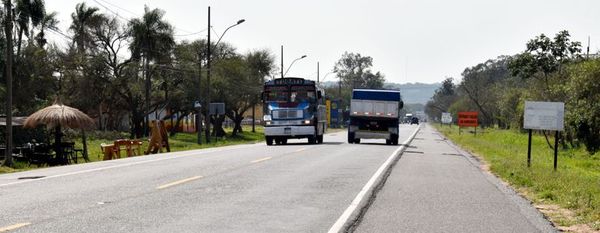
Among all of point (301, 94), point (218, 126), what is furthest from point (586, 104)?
point (218, 126)

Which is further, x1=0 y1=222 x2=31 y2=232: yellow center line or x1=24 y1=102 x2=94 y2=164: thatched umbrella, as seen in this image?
x1=24 y1=102 x2=94 y2=164: thatched umbrella

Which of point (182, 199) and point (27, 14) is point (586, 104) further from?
point (27, 14)

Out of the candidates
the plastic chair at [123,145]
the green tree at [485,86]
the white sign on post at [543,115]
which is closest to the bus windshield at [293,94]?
the plastic chair at [123,145]

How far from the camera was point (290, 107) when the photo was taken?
3753cm

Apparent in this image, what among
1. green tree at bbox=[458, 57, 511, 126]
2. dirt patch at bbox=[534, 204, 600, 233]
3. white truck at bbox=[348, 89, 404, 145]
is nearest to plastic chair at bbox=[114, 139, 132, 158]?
white truck at bbox=[348, 89, 404, 145]

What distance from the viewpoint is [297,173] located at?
1820 centimetres

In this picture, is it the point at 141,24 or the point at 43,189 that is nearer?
the point at 43,189

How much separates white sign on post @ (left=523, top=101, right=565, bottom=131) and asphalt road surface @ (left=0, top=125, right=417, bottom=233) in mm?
5316

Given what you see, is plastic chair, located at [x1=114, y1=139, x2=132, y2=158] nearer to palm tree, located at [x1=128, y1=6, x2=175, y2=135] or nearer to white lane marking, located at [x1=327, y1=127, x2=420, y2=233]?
white lane marking, located at [x1=327, y1=127, x2=420, y2=233]

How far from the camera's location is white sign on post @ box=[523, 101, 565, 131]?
69.8 feet

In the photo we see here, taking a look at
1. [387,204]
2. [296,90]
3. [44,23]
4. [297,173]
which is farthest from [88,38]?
[387,204]

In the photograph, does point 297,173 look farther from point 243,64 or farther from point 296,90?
point 243,64

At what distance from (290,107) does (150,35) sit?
26.9m

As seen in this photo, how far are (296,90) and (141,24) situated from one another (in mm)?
26839
